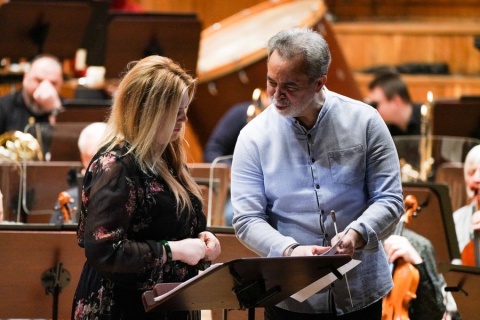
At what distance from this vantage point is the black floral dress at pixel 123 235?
2.52m

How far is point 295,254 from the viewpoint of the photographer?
267cm

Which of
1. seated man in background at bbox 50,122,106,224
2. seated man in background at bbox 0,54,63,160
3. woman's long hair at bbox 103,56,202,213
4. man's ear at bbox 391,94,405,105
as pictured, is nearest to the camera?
woman's long hair at bbox 103,56,202,213

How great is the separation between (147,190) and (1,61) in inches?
174

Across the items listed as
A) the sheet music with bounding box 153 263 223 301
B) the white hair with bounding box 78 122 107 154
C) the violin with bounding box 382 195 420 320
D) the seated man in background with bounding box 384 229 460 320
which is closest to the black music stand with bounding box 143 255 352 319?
the sheet music with bounding box 153 263 223 301

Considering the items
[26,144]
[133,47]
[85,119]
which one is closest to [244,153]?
[26,144]

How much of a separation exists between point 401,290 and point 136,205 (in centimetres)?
139

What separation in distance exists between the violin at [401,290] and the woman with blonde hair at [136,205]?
1125 mm

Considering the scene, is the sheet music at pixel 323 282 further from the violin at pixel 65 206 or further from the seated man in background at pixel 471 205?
the violin at pixel 65 206

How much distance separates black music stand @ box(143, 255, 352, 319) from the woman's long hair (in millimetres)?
245

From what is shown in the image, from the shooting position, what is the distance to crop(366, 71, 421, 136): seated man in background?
6.60 metres

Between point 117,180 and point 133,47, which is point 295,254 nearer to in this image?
point 117,180

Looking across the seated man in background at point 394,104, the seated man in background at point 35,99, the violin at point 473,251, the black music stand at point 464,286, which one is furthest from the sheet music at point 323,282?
the seated man in background at point 394,104

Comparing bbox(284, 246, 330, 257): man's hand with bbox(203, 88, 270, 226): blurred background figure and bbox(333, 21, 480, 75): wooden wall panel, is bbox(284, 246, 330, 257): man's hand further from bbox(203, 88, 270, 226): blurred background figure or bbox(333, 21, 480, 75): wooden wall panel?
bbox(333, 21, 480, 75): wooden wall panel

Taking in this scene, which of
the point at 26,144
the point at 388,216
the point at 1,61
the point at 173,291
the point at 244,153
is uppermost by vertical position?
the point at 1,61
